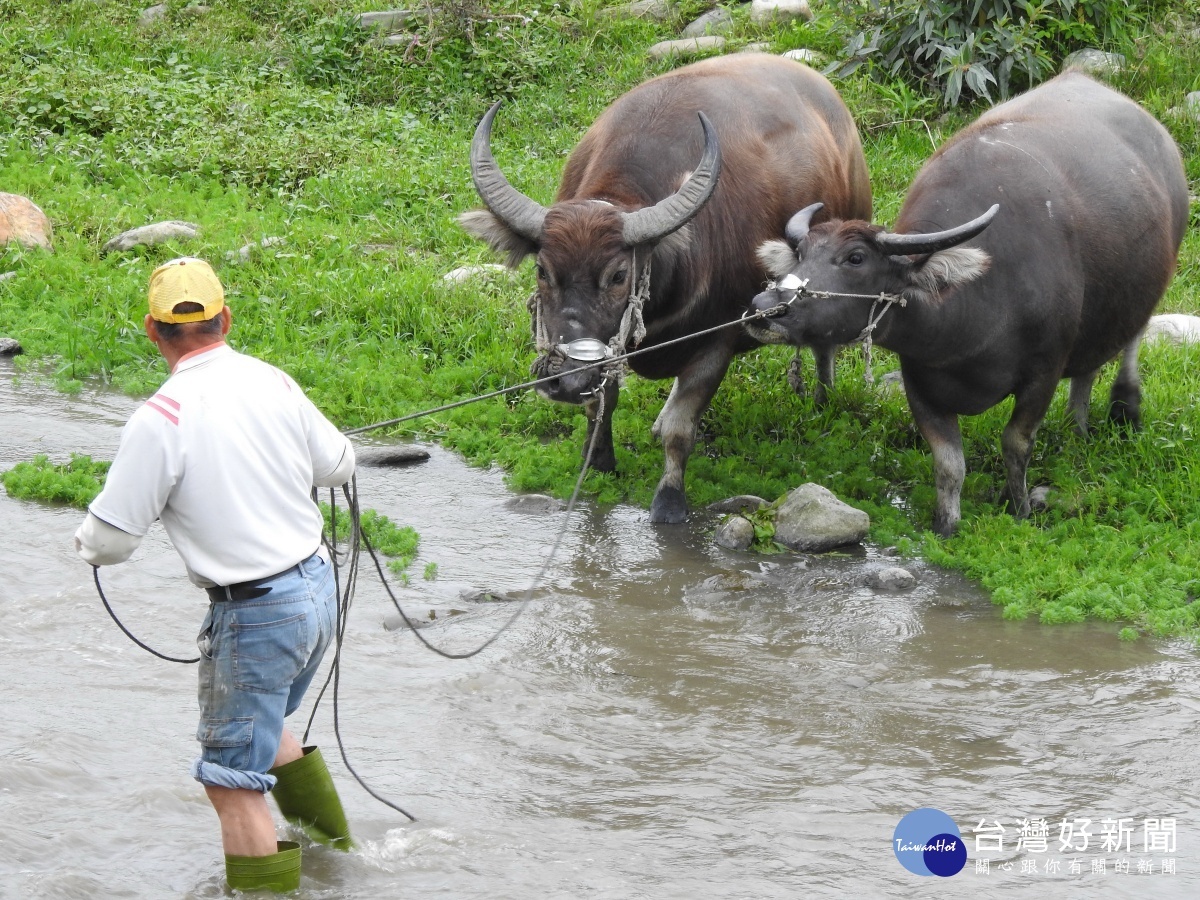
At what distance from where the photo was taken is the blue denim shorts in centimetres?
294

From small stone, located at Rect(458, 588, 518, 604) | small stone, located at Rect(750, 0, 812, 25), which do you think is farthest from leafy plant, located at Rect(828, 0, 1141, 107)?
small stone, located at Rect(458, 588, 518, 604)

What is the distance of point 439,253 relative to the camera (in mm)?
8352

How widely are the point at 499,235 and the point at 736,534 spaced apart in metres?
1.56

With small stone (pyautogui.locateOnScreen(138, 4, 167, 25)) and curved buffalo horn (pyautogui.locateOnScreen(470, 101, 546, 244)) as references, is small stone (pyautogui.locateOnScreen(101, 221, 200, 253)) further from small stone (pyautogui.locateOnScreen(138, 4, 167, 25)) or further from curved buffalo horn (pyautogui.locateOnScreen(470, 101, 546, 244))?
small stone (pyautogui.locateOnScreen(138, 4, 167, 25))

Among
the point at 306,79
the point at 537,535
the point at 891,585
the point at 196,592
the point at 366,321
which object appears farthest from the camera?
the point at 306,79

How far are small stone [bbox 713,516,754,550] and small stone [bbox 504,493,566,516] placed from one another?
28.6 inches

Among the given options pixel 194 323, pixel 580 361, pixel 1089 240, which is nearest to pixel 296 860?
pixel 194 323

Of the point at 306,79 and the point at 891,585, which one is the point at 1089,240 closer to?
the point at 891,585

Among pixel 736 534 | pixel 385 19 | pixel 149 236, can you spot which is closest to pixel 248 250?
pixel 149 236

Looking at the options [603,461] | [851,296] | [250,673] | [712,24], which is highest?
[712,24]

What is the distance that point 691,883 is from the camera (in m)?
3.27

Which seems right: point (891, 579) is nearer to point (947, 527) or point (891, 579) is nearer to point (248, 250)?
point (947, 527)

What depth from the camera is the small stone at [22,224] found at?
8.15 meters

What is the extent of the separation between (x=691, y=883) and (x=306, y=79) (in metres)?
9.20
